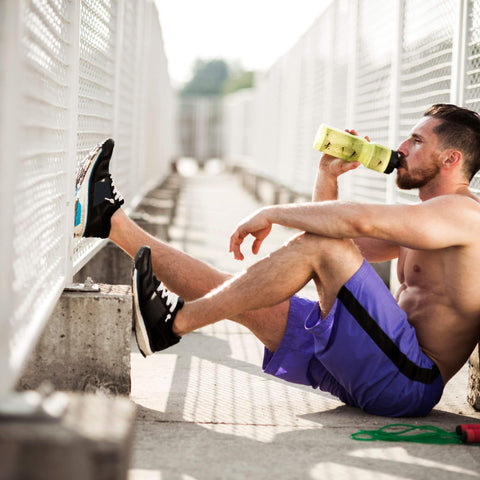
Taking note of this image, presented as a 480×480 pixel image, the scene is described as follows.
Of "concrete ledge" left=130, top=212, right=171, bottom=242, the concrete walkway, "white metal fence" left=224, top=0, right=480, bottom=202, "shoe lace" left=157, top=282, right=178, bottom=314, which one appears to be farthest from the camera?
"concrete ledge" left=130, top=212, right=171, bottom=242

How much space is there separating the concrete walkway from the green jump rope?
0.04 metres

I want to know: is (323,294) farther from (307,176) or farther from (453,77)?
(307,176)

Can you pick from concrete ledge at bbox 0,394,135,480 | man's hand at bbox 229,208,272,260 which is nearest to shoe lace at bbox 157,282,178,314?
man's hand at bbox 229,208,272,260

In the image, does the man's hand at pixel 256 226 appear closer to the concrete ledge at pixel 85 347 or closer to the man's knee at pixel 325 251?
the man's knee at pixel 325 251

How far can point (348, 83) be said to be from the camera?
9.09 m

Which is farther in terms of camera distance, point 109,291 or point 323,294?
point 109,291

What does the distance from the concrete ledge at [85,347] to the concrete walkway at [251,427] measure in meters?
0.22

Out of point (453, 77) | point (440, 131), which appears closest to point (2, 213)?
point (440, 131)

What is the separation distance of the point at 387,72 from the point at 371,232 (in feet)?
13.9

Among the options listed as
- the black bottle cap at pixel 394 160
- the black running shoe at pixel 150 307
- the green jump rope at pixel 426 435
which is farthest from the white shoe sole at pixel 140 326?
the black bottle cap at pixel 394 160

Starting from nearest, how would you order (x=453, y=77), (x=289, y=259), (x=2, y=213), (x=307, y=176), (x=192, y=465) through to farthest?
(x=2, y=213), (x=192, y=465), (x=289, y=259), (x=453, y=77), (x=307, y=176)

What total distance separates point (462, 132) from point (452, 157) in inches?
4.5

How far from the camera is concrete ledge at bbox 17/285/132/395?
3.76 m

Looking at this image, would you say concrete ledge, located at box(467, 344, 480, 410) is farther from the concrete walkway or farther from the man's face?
the man's face
